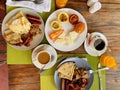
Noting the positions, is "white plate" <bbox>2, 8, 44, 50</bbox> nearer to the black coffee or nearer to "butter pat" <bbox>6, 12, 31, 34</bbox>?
"butter pat" <bbox>6, 12, 31, 34</bbox>

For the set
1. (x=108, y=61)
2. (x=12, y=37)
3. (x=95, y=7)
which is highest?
(x=95, y=7)

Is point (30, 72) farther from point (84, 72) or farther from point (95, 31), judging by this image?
point (95, 31)

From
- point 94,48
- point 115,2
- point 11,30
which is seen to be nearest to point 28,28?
point 11,30

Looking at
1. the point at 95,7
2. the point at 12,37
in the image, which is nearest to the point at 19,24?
the point at 12,37

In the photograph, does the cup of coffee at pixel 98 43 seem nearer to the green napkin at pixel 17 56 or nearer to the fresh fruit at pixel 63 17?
the fresh fruit at pixel 63 17

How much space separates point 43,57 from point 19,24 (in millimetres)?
172

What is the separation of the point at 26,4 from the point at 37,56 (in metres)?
0.23

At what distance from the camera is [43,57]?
3.37 feet

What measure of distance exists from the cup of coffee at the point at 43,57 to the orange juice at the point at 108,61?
24 centimetres

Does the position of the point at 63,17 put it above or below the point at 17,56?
above

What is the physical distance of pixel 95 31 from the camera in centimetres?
110

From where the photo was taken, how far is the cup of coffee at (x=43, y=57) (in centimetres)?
102

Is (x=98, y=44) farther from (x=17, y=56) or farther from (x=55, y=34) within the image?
(x=17, y=56)

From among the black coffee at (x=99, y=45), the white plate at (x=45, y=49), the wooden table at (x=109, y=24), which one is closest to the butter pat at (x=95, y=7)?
the wooden table at (x=109, y=24)
